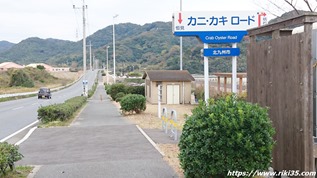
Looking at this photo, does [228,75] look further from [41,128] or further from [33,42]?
[33,42]

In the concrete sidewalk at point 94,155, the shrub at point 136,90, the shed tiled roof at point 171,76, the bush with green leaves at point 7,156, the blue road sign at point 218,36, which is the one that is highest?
the blue road sign at point 218,36

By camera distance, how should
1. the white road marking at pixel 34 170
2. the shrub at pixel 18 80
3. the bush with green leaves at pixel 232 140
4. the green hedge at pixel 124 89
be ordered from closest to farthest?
the bush with green leaves at pixel 232 140 → the white road marking at pixel 34 170 → the green hedge at pixel 124 89 → the shrub at pixel 18 80

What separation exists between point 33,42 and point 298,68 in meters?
185

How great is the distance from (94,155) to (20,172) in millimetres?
2322

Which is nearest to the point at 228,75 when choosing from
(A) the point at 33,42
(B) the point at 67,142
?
(B) the point at 67,142

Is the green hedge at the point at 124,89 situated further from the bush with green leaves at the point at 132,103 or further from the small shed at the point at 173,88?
the bush with green leaves at the point at 132,103

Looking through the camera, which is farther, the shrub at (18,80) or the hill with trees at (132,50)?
the shrub at (18,80)

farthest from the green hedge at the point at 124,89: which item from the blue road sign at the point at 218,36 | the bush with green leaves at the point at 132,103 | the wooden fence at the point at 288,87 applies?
the wooden fence at the point at 288,87

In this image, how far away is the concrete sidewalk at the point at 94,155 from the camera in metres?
7.66

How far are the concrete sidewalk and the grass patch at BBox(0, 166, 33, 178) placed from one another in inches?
7.8

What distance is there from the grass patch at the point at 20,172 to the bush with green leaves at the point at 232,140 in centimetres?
321

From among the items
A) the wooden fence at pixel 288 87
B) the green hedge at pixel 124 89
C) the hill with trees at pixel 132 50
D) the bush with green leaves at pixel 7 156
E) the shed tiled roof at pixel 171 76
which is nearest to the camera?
the wooden fence at pixel 288 87

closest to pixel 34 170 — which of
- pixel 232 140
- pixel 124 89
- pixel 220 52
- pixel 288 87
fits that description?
pixel 232 140

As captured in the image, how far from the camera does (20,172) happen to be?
303 inches
